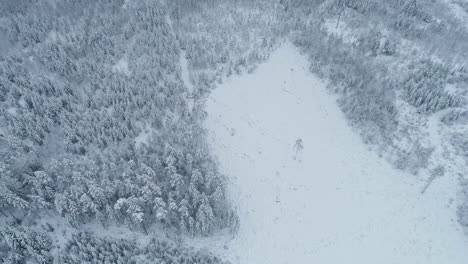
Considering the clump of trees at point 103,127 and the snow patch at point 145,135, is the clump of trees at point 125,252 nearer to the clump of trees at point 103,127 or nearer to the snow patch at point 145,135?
Answer: the clump of trees at point 103,127

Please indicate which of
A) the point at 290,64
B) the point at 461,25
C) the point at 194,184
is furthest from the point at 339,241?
the point at 461,25

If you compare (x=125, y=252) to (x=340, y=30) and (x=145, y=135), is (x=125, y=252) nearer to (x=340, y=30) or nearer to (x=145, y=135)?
(x=145, y=135)

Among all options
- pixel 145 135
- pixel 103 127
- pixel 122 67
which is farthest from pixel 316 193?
pixel 122 67

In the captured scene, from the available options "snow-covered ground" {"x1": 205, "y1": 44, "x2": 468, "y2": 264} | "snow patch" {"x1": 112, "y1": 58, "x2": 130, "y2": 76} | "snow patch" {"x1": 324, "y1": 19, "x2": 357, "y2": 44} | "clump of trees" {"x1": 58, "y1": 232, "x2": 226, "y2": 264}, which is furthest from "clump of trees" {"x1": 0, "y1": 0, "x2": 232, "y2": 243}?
"snow patch" {"x1": 324, "y1": 19, "x2": 357, "y2": 44}

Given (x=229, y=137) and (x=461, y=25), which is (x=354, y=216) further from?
(x=461, y=25)

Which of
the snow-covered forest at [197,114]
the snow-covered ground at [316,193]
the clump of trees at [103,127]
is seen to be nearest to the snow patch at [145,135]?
the clump of trees at [103,127]

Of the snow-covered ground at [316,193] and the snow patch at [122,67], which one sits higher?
the snow patch at [122,67]
